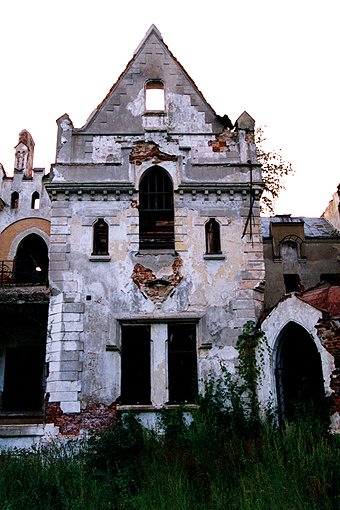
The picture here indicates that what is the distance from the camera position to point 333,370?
12.4 metres

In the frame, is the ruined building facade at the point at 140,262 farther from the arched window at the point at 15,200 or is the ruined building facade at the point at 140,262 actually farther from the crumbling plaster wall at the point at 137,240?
the arched window at the point at 15,200

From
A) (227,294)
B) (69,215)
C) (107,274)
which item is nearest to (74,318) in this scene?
(107,274)

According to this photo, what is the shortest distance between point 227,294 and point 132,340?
2861 millimetres

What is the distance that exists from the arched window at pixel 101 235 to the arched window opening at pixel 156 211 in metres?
0.96

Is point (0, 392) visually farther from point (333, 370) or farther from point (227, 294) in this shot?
point (333, 370)

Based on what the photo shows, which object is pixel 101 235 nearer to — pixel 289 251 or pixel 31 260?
pixel 31 260

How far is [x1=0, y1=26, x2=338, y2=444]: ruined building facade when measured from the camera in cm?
1476

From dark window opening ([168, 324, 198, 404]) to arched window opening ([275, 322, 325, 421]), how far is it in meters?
2.21

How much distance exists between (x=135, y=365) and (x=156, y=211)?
4397 mm

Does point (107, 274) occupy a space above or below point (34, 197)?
below

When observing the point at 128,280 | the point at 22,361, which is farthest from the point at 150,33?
the point at 22,361

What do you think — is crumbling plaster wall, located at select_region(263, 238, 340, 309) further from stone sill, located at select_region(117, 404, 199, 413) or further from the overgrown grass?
the overgrown grass

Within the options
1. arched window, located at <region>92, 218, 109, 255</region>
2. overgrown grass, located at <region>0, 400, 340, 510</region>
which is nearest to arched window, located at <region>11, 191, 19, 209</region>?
arched window, located at <region>92, 218, 109, 255</region>

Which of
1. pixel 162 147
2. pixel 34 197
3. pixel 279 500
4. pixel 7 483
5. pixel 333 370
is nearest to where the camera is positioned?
→ pixel 279 500
